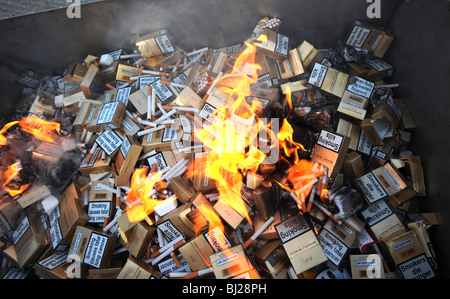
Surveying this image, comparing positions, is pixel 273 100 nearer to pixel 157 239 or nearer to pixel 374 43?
pixel 374 43

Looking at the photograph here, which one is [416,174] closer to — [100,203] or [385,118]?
[385,118]

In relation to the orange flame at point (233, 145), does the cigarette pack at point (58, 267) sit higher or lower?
lower

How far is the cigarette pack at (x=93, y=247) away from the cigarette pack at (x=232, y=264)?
1290 mm

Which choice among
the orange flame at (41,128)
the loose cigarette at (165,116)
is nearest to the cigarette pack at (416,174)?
the loose cigarette at (165,116)

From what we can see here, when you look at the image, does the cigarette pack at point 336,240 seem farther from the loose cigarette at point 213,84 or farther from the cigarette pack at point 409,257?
the loose cigarette at point 213,84

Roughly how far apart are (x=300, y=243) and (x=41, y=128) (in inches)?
159

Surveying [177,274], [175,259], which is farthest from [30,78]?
[177,274]

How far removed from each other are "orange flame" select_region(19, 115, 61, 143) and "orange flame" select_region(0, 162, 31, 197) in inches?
20.1

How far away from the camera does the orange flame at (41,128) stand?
397 cm

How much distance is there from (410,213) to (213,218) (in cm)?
247

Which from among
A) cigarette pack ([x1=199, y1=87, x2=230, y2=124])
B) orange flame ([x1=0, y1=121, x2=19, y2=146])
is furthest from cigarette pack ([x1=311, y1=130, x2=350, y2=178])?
orange flame ([x1=0, y1=121, x2=19, y2=146])

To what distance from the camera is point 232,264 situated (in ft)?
8.95

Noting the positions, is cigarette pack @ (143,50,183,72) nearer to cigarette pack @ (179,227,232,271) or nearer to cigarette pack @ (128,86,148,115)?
cigarette pack @ (128,86,148,115)

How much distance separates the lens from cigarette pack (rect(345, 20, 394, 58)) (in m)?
3.99
